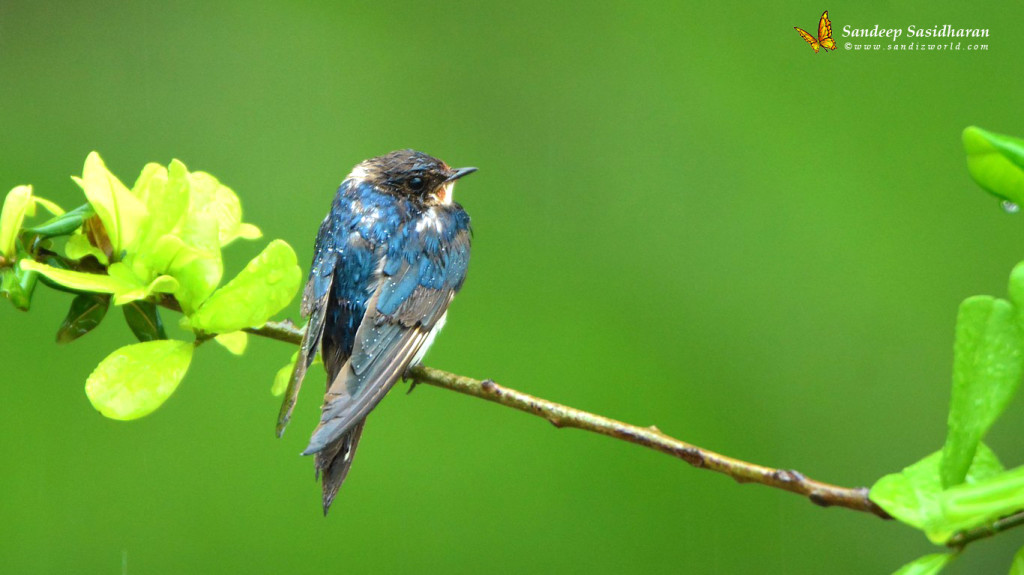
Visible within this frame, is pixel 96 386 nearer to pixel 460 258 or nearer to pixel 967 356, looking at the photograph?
pixel 967 356

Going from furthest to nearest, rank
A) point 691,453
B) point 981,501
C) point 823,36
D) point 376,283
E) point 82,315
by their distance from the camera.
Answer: point 823,36 < point 376,283 < point 82,315 < point 691,453 < point 981,501

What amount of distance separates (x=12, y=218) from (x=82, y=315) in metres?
0.07

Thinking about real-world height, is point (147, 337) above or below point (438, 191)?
below

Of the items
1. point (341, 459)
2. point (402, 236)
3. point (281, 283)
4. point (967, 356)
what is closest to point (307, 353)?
point (341, 459)

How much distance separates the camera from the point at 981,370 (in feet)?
1.35

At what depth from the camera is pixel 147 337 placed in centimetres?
67

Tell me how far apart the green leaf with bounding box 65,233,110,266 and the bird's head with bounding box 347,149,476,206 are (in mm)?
688

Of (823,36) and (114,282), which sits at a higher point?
(823,36)

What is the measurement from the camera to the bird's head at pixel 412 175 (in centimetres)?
133

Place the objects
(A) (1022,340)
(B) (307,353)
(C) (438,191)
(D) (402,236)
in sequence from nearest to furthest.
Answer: (A) (1022,340) < (B) (307,353) < (D) (402,236) < (C) (438,191)

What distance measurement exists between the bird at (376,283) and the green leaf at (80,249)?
172 mm

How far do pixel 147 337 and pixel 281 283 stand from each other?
0.13 metres

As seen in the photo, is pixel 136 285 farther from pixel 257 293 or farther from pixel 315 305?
pixel 315 305

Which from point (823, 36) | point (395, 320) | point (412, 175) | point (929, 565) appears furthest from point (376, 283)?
point (823, 36)
